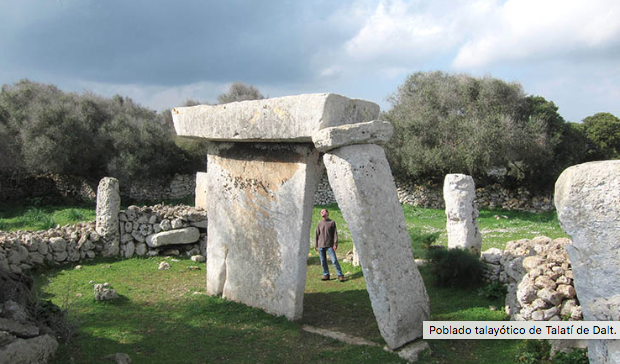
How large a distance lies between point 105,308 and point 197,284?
5.98 feet

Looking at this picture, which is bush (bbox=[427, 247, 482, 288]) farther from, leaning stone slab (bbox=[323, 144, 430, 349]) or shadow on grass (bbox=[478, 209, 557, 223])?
shadow on grass (bbox=[478, 209, 557, 223])

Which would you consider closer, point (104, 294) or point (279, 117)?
point (279, 117)

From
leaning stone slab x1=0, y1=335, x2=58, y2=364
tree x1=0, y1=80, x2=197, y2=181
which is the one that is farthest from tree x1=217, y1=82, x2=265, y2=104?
leaning stone slab x1=0, y1=335, x2=58, y2=364

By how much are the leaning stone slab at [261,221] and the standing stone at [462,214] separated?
12.1ft

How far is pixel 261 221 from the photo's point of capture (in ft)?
22.0

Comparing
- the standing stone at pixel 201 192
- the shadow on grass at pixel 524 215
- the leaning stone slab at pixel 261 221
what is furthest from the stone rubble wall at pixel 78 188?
the leaning stone slab at pixel 261 221

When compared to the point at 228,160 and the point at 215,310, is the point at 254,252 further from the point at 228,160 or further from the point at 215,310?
the point at 228,160

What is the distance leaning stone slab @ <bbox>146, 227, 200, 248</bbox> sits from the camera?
10.4 meters

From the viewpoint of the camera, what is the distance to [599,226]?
10.6 ft

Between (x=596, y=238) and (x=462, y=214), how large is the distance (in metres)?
5.55

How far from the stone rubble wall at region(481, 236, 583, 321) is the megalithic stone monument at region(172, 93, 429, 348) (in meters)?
1.27

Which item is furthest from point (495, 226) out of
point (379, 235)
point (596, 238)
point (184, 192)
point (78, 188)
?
point (78, 188)

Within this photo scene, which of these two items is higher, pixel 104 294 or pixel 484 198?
pixel 484 198

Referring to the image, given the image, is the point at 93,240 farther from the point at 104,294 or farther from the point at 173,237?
the point at 104,294
